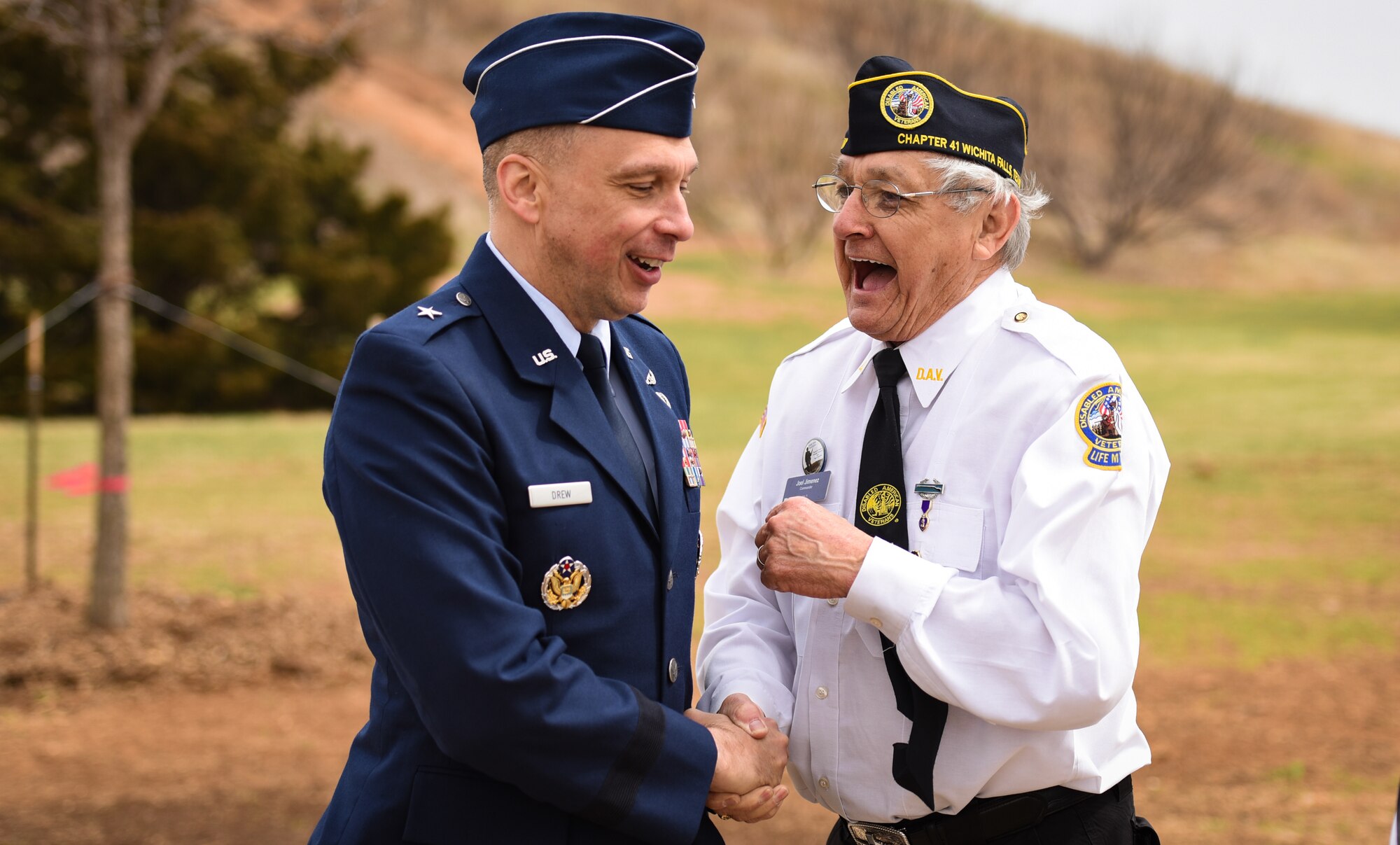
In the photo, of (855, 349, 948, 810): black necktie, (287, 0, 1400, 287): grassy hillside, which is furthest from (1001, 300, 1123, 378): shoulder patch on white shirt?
(287, 0, 1400, 287): grassy hillside

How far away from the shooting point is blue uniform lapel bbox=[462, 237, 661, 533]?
2.21 metres

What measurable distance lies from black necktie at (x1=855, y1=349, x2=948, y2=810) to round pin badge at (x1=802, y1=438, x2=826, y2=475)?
131 millimetres

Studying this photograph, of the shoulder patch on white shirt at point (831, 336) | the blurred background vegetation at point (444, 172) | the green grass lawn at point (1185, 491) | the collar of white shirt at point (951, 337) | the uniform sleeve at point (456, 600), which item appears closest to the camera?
the uniform sleeve at point (456, 600)

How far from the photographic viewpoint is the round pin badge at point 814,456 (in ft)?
8.98

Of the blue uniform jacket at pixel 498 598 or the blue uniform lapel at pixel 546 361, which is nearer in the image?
the blue uniform jacket at pixel 498 598

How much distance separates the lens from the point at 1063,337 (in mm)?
2488

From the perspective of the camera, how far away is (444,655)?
6.30 feet

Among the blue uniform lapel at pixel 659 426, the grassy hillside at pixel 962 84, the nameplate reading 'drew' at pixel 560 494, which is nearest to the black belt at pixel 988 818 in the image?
the blue uniform lapel at pixel 659 426

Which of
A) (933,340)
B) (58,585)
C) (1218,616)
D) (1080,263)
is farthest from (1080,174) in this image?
(933,340)

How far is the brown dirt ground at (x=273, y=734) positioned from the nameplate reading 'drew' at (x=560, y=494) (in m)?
3.68

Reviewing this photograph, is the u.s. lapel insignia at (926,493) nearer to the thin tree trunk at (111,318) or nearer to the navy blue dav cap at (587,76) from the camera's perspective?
the navy blue dav cap at (587,76)

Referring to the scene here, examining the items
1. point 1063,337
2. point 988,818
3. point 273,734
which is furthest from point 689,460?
point 273,734

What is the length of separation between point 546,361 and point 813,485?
75cm

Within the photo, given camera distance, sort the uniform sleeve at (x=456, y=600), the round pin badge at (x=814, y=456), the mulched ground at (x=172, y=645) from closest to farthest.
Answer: the uniform sleeve at (x=456, y=600) < the round pin badge at (x=814, y=456) < the mulched ground at (x=172, y=645)
